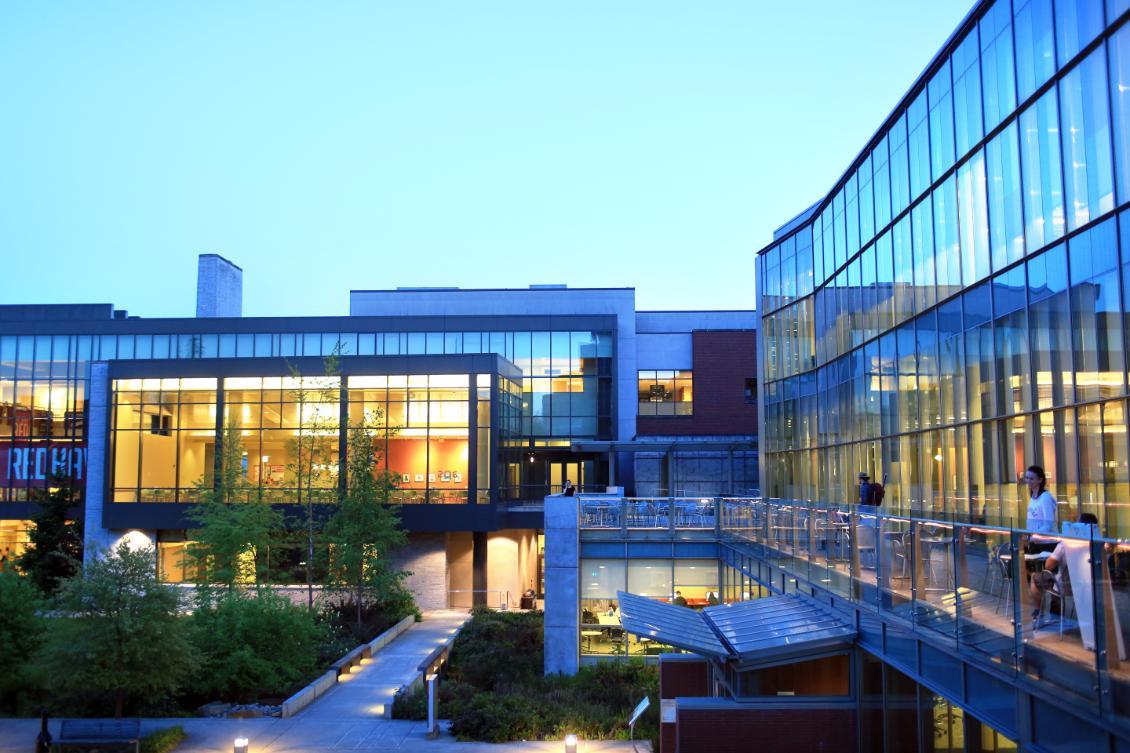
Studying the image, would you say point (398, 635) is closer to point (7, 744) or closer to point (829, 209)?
point (7, 744)

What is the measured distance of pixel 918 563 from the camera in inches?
421

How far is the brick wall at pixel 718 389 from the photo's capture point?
55.1 meters

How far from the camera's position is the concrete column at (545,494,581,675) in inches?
1113

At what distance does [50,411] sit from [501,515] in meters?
27.3

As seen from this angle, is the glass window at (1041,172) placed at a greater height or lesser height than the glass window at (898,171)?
lesser

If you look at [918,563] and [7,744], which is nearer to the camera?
[918,563]

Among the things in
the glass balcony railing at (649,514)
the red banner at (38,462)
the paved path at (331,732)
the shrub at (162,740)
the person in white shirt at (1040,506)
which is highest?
the red banner at (38,462)

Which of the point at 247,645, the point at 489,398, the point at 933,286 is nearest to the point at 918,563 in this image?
the point at 933,286

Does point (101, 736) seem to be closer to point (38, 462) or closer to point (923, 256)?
point (923, 256)

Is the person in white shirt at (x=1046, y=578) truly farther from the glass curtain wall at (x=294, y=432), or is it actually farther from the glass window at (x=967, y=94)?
the glass curtain wall at (x=294, y=432)

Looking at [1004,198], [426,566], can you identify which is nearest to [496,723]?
[1004,198]

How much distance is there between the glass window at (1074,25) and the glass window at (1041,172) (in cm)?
85

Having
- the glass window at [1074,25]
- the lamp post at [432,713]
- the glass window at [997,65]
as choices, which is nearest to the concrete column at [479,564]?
the lamp post at [432,713]

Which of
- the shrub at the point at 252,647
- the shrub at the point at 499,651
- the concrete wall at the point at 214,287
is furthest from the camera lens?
the concrete wall at the point at 214,287
